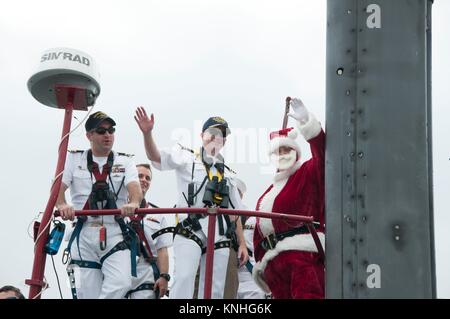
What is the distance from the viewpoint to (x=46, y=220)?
7879 millimetres

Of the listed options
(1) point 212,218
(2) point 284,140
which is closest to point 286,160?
(2) point 284,140

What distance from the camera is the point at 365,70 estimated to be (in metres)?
6.51

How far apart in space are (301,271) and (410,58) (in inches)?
85.8

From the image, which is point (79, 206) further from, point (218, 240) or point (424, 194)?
point (424, 194)

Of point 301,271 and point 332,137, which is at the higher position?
point 332,137

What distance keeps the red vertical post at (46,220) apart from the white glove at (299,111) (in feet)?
7.44

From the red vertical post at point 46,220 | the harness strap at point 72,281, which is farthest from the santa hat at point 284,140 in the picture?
the harness strap at point 72,281

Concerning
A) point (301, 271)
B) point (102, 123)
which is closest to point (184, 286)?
point (301, 271)

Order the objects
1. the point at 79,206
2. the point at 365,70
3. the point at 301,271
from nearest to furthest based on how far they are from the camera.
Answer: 1. the point at 365,70
2. the point at 301,271
3. the point at 79,206

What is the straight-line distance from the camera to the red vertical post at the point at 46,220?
7555 millimetres

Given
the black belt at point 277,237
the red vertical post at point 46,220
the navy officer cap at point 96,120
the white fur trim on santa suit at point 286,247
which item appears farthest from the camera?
the navy officer cap at point 96,120

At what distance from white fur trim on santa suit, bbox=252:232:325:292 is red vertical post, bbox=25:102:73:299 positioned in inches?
74.1

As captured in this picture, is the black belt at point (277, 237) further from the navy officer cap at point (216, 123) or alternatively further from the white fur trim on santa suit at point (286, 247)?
the navy officer cap at point (216, 123)
